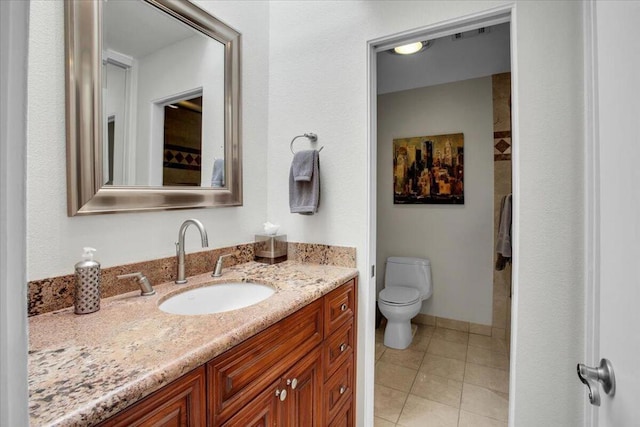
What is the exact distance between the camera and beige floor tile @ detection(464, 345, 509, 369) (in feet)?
7.72

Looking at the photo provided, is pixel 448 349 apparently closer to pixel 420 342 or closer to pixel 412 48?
pixel 420 342

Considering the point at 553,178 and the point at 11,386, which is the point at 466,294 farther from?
the point at 11,386

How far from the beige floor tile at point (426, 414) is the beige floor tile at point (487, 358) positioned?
69cm

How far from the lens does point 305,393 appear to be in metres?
1.14

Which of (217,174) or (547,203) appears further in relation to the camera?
(217,174)

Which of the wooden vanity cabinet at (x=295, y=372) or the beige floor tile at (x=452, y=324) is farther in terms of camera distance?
the beige floor tile at (x=452, y=324)

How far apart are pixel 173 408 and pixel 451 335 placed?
279cm

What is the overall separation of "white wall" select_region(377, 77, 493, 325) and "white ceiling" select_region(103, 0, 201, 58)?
229 cm

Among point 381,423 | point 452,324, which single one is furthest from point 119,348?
point 452,324

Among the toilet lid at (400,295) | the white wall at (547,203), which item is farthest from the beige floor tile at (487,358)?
the white wall at (547,203)

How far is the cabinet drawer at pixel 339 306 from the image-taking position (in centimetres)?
129

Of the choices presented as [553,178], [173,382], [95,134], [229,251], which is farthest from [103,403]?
[553,178]

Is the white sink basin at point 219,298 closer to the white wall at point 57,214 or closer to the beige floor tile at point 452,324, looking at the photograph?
the white wall at point 57,214
